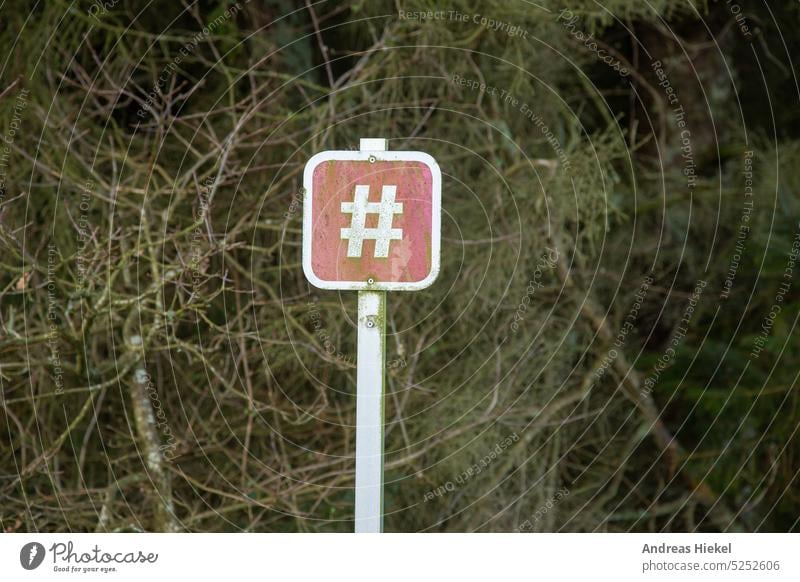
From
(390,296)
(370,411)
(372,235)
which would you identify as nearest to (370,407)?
(370,411)

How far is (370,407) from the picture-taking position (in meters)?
2.24

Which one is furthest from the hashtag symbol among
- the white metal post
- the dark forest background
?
the dark forest background

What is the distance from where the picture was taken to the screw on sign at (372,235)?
7.35ft

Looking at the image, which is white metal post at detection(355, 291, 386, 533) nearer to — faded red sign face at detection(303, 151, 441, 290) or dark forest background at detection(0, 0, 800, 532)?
faded red sign face at detection(303, 151, 441, 290)

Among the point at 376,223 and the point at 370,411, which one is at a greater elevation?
the point at 376,223

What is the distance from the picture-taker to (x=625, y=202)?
16.3 feet

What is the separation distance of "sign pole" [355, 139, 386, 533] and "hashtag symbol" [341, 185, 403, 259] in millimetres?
93

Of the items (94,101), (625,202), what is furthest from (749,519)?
(94,101)

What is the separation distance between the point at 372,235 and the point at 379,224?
0.09 feet

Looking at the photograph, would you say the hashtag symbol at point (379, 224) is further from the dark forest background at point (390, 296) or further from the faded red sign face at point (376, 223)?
the dark forest background at point (390, 296)

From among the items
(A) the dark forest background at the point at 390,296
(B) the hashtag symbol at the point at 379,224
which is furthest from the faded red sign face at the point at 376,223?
(A) the dark forest background at the point at 390,296

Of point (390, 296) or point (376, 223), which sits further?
point (390, 296)

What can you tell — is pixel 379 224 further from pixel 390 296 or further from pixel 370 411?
pixel 390 296
